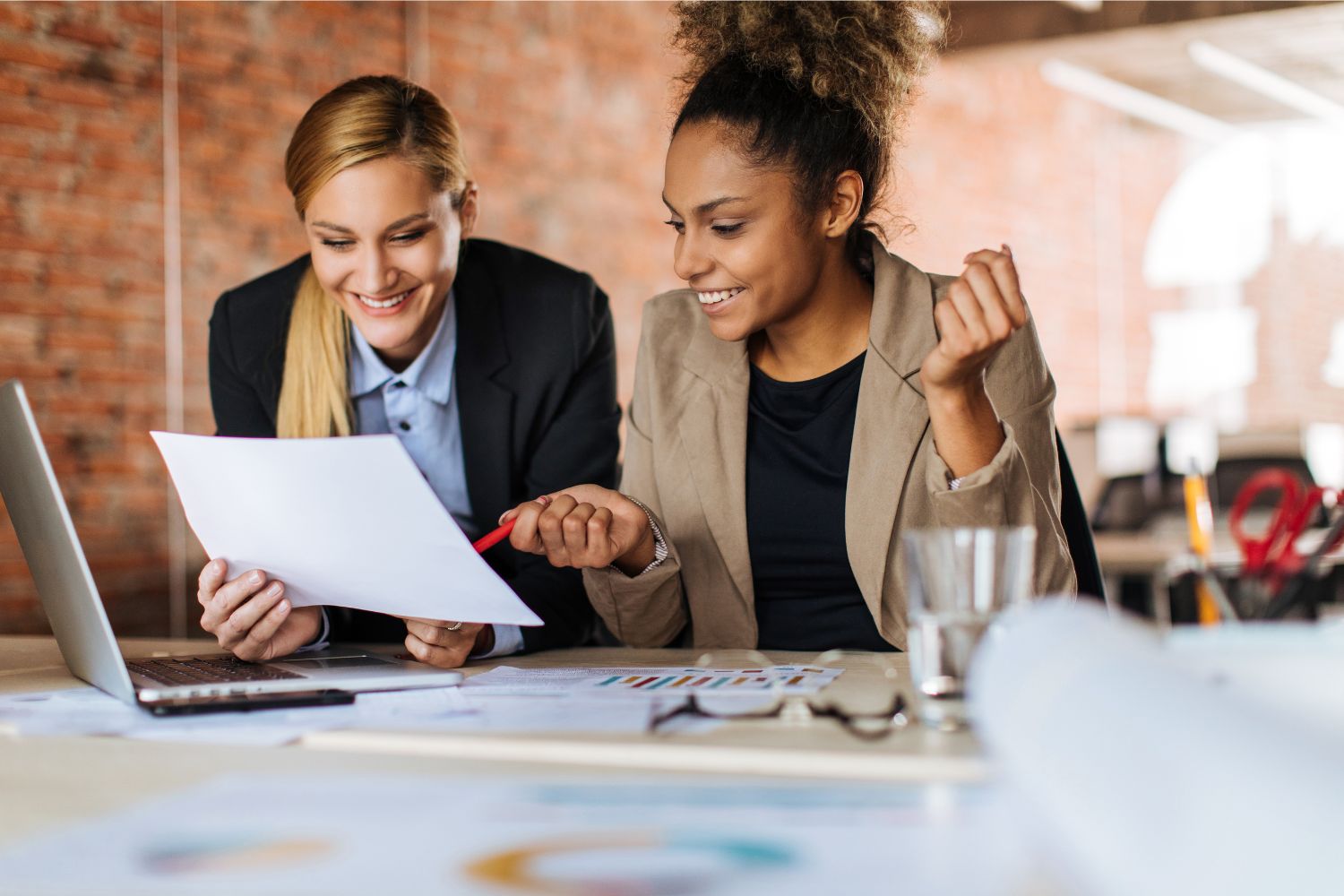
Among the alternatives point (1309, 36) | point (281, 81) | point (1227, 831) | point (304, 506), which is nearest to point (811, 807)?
point (1227, 831)

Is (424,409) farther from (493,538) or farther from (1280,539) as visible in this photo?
(1280,539)

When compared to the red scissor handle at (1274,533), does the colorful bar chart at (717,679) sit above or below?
below

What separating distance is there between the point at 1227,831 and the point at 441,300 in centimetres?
153

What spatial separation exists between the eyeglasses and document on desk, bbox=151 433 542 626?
18cm

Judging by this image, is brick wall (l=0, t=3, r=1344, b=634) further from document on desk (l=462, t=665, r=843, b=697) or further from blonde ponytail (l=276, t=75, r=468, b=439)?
document on desk (l=462, t=665, r=843, b=697)

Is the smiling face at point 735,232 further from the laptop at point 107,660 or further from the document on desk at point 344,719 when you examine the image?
the document on desk at point 344,719

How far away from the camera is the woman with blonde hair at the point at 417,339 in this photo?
66.9 inches

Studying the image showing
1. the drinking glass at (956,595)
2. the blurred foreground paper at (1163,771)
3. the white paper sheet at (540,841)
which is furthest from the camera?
the drinking glass at (956,595)

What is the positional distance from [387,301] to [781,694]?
0.99 m

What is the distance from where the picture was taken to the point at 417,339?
6.01 feet

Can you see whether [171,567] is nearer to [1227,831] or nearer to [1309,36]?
[1227,831]

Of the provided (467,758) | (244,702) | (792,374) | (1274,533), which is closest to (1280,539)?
(1274,533)

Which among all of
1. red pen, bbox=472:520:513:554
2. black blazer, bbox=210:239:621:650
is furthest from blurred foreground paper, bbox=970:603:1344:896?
black blazer, bbox=210:239:621:650

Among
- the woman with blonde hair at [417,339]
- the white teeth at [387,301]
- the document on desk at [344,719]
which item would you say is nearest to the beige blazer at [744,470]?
the woman with blonde hair at [417,339]
